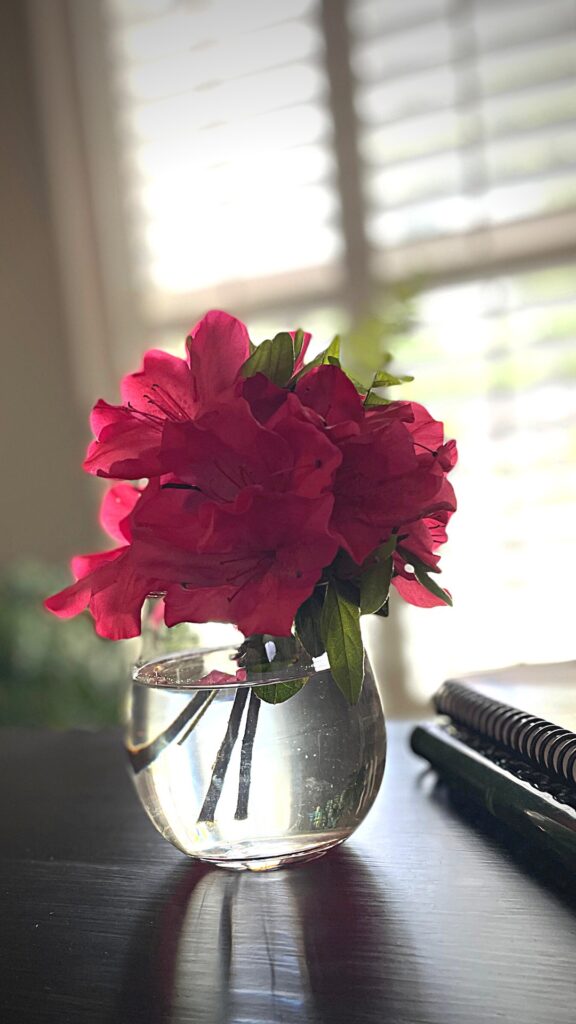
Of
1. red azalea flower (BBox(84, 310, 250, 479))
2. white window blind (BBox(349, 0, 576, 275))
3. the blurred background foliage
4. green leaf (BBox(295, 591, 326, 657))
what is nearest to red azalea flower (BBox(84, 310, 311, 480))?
red azalea flower (BBox(84, 310, 250, 479))

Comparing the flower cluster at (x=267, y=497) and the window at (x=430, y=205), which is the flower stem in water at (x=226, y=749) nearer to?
the flower cluster at (x=267, y=497)

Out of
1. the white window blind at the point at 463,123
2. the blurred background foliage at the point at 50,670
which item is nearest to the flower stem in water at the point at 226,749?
the blurred background foliage at the point at 50,670

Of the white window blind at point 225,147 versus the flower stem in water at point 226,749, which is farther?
the white window blind at point 225,147

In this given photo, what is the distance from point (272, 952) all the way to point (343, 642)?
0.46 feet

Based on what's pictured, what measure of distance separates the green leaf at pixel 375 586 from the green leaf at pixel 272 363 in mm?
104

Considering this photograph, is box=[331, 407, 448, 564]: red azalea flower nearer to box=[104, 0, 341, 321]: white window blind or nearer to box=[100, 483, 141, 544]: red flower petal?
box=[100, 483, 141, 544]: red flower petal

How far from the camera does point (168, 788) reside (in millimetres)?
526

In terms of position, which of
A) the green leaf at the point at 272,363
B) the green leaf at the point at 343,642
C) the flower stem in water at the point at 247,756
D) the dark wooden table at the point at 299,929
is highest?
the green leaf at the point at 272,363

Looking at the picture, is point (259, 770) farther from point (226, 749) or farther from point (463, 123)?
point (463, 123)

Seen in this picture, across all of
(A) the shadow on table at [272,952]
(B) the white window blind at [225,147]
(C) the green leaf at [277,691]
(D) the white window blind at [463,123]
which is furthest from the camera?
(B) the white window blind at [225,147]

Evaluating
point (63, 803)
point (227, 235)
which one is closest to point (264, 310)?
point (227, 235)

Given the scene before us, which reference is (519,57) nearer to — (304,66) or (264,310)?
(304,66)

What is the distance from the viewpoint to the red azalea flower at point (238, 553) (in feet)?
1.49

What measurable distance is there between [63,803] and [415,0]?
212 cm
